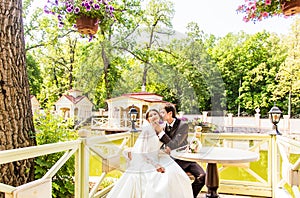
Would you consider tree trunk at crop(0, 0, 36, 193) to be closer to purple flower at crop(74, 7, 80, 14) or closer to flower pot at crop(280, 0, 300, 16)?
purple flower at crop(74, 7, 80, 14)

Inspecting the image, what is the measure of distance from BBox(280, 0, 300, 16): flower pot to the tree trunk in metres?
1.63

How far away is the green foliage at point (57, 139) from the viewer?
2.04m

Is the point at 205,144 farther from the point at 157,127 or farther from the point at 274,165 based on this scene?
the point at 274,165

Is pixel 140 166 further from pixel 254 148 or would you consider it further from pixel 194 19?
pixel 254 148

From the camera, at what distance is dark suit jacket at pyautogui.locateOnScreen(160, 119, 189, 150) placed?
0.67m

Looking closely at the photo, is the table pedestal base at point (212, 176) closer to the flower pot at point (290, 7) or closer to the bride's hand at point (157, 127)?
the flower pot at point (290, 7)

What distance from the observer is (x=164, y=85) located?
67 cm

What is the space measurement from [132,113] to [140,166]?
151 millimetres

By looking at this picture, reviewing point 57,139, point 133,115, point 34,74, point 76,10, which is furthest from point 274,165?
point 34,74

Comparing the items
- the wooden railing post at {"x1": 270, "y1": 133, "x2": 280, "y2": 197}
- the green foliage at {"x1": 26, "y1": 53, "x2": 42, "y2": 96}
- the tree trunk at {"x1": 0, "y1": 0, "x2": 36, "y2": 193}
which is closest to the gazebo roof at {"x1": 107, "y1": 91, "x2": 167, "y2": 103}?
the tree trunk at {"x1": 0, "y1": 0, "x2": 36, "y2": 193}

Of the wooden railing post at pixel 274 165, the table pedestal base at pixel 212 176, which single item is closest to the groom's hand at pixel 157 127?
the table pedestal base at pixel 212 176

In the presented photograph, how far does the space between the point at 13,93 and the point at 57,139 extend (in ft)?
1.76

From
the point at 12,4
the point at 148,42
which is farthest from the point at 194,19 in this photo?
the point at 12,4

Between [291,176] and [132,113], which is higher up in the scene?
[132,113]
